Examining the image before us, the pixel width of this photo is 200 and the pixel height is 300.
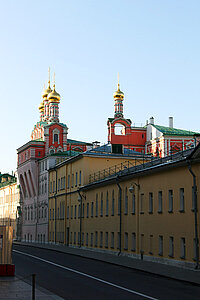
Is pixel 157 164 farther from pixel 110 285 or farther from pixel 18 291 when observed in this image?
pixel 18 291

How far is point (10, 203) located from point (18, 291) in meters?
80.2

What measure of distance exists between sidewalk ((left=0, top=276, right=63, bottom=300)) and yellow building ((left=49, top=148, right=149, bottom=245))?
25599 millimetres

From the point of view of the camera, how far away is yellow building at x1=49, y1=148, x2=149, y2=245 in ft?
168

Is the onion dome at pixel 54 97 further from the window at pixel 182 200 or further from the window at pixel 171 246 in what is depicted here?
the window at pixel 182 200

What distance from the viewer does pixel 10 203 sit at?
3752 inches

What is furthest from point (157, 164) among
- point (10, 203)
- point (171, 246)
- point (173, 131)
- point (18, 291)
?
point (10, 203)

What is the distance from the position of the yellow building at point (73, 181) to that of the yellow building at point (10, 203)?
23.6 metres

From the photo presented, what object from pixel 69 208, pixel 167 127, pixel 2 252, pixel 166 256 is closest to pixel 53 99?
pixel 167 127

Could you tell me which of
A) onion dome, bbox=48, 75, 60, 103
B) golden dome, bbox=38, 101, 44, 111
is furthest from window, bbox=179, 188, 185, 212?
golden dome, bbox=38, 101, 44, 111

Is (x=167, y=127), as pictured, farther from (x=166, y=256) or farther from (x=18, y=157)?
(x=166, y=256)

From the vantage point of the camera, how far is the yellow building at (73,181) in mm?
51062

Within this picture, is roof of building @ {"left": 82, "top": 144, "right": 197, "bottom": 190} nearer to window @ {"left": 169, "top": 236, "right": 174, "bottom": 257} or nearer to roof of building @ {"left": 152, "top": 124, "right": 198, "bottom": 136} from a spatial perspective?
window @ {"left": 169, "top": 236, "right": 174, "bottom": 257}

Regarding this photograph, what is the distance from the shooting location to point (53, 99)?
9012 centimetres

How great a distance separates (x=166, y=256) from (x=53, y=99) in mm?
63438
